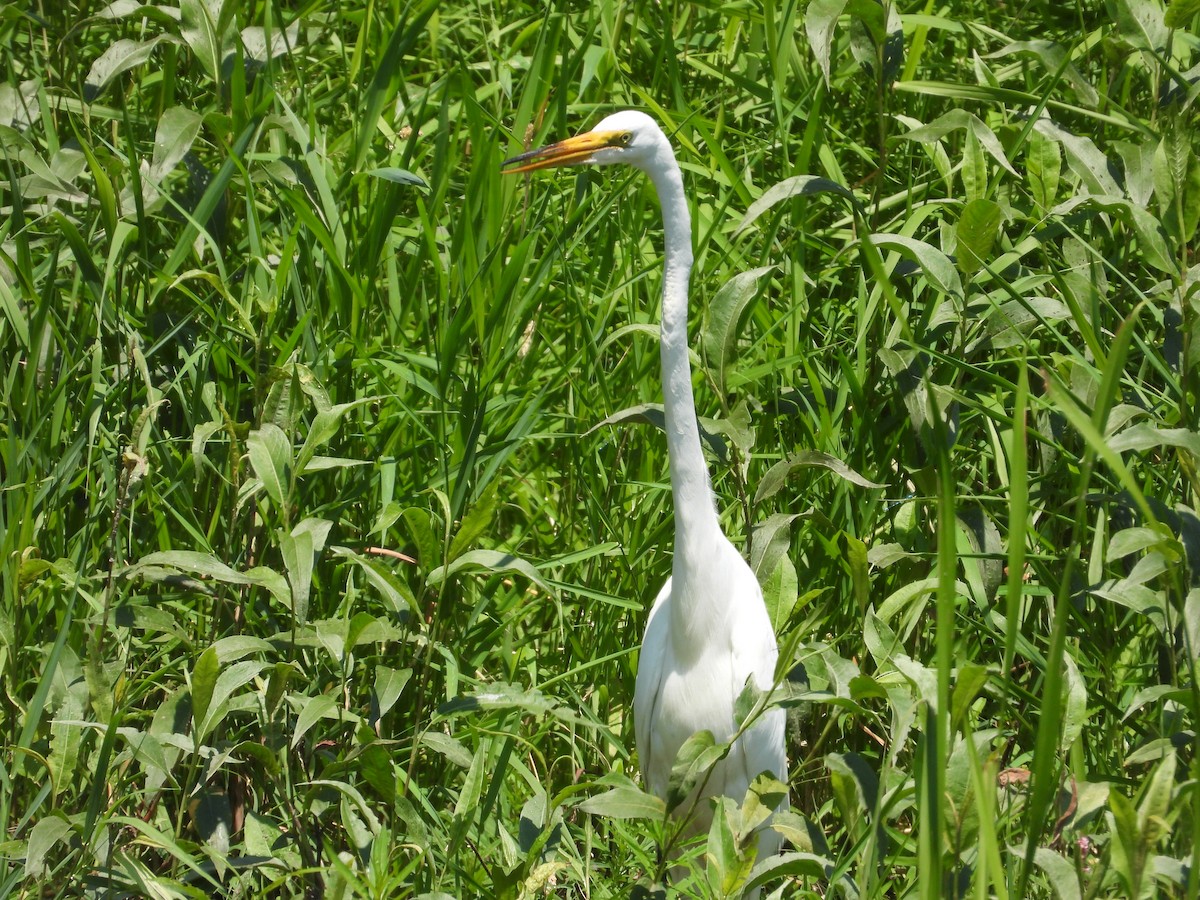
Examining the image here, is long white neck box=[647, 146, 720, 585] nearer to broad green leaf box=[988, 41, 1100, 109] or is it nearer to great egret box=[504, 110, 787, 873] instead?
great egret box=[504, 110, 787, 873]

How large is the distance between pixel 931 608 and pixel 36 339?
161 centimetres

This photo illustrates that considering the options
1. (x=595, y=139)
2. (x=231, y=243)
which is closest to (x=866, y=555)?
(x=595, y=139)

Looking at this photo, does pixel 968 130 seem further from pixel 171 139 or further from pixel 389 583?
pixel 171 139

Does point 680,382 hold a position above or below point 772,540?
above

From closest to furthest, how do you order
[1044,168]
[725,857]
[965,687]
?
[965,687], [725,857], [1044,168]

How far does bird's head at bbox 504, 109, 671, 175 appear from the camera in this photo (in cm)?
183

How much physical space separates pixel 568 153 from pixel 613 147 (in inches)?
2.7

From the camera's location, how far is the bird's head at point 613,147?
1831 millimetres

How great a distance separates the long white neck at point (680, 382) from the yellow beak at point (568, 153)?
8cm

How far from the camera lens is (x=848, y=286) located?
300cm

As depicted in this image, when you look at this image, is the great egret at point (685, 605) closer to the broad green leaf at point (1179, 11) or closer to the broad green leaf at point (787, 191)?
the broad green leaf at point (787, 191)

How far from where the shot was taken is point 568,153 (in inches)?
73.5

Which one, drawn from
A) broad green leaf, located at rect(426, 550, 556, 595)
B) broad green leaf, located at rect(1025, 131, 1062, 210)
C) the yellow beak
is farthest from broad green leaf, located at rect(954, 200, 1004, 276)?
broad green leaf, located at rect(426, 550, 556, 595)

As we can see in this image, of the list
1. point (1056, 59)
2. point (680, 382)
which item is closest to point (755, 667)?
point (680, 382)
